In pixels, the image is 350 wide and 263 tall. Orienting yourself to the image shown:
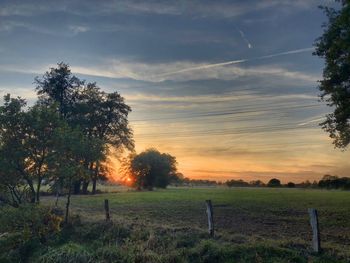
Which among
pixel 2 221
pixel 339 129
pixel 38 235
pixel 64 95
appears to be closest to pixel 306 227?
pixel 339 129

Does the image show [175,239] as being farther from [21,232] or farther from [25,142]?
[25,142]

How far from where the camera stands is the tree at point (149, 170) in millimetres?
89500

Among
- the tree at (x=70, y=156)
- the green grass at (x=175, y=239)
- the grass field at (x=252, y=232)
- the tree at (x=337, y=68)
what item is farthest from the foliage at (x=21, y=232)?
the tree at (x=337, y=68)

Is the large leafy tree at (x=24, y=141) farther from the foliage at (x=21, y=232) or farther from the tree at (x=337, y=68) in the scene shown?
the tree at (x=337, y=68)

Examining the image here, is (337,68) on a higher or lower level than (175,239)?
higher

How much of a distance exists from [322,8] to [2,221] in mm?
28214

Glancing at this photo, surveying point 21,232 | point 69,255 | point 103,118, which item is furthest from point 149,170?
point 69,255

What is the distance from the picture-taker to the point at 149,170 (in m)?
89.7

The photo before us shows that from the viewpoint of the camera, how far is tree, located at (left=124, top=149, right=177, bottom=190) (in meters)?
89.5

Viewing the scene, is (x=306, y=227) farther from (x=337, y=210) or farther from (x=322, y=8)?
(x=322, y=8)

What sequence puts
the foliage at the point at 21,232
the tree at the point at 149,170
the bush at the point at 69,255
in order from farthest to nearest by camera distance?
the tree at the point at 149,170 → the foliage at the point at 21,232 → the bush at the point at 69,255

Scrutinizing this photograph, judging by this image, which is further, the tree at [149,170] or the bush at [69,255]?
the tree at [149,170]

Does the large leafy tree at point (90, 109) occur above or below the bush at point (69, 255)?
above

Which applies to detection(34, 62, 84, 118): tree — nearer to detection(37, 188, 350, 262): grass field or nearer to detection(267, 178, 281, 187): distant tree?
detection(37, 188, 350, 262): grass field
